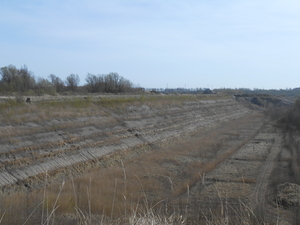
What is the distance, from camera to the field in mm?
10555

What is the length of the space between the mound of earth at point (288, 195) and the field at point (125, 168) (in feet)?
0.78

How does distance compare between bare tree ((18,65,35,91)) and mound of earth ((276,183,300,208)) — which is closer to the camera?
mound of earth ((276,183,300,208))

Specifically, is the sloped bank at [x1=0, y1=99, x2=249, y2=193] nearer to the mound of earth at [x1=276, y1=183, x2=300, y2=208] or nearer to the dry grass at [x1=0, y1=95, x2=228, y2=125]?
the dry grass at [x1=0, y1=95, x2=228, y2=125]

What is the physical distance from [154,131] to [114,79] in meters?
37.5

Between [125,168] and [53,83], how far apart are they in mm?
44923

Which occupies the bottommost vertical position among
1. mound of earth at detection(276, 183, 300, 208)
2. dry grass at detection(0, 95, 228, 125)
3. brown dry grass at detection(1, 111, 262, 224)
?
brown dry grass at detection(1, 111, 262, 224)

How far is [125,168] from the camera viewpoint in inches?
862

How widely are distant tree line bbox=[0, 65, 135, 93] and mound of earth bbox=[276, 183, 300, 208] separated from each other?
3562cm

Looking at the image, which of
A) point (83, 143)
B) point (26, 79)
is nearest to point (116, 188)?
point (83, 143)

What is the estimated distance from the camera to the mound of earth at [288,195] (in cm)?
1326

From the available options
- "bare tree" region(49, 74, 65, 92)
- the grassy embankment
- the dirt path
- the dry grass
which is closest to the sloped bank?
the dry grass

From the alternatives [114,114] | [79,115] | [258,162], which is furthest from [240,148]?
[79,115]

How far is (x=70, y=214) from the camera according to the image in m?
10.3

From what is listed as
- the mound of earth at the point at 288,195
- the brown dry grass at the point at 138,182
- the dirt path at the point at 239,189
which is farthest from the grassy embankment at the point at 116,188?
the mound of earth at the point at 288,195
